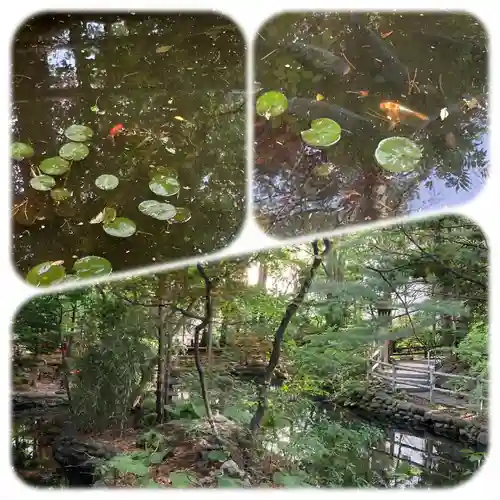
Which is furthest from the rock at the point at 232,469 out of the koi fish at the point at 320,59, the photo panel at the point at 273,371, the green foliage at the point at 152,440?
the koi fish at the point at 320,59

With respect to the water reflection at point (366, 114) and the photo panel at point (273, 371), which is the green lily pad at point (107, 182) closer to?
the photo panel at point (273, 371)

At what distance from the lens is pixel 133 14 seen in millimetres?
1348

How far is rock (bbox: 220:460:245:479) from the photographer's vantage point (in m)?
1.13

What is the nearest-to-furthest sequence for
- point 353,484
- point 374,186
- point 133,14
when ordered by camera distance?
point 353,484 → point 374,186 → point 133,14

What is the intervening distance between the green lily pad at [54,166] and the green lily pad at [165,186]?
10.0 inches

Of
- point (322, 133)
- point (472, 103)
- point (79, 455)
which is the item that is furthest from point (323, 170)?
point (79, 455)

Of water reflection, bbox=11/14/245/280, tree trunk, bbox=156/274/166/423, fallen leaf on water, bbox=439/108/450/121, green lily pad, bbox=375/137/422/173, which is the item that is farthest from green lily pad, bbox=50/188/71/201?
fallen leaf on water, bbox=439/108/450/121

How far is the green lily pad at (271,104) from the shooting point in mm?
1287

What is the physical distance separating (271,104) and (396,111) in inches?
13.9

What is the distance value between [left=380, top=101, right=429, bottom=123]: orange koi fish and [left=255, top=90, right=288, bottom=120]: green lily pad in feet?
0.93

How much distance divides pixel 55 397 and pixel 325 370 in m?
0.67

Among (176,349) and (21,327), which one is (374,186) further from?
(21,327)
